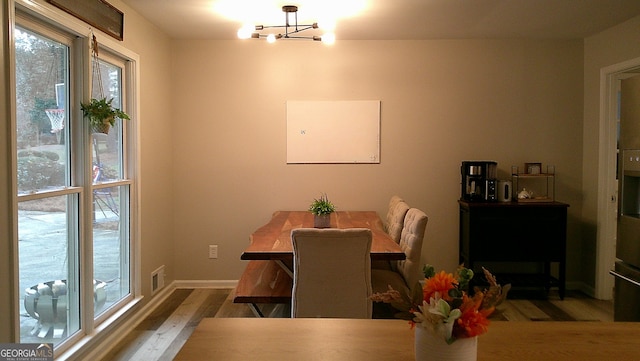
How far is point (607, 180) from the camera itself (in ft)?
14.0

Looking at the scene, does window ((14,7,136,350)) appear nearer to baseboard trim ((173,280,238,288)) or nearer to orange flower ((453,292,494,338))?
baseboard trim ((173,280,238,288))

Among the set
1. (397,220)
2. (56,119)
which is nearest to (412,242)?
(397,220)

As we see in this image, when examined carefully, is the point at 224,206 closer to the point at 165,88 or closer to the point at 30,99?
the point at 165,88

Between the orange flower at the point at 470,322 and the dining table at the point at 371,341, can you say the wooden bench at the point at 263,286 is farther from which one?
the orange flower at the point at 470,322

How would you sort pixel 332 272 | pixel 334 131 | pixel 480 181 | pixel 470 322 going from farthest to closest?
pixel 334 131 → pixel 480 181 → pixel 332 272 → pixel 470 322

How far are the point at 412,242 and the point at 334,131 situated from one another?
1.84 metres

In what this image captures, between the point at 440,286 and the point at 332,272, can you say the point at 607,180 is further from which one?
the point at 440,286

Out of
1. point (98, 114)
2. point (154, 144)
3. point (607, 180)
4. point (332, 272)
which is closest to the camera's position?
point (332, 272)

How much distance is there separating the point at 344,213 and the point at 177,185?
5.46 ft

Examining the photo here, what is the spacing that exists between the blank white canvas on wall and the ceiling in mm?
678

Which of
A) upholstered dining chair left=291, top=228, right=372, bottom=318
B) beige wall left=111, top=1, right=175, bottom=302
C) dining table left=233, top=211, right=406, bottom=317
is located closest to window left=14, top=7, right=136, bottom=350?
beige wall left=111, top=1, right=175, bottom=302

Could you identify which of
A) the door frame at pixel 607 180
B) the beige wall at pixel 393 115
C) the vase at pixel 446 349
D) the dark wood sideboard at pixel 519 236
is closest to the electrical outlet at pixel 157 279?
the beige wall at pixel 393 115

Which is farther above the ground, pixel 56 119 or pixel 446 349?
pixel 56 119

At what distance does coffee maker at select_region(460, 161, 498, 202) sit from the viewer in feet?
14.2
